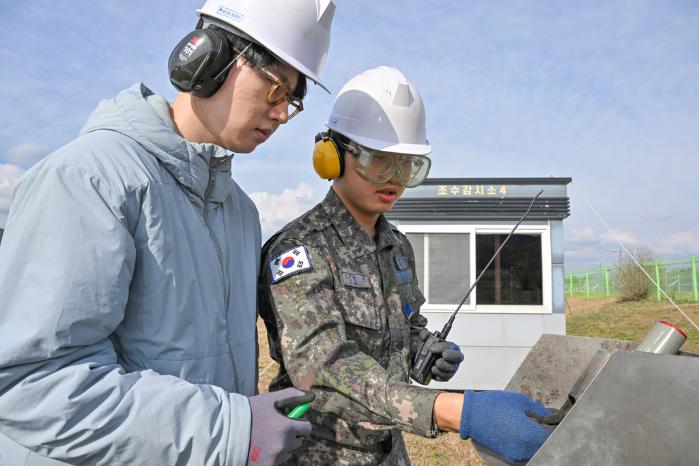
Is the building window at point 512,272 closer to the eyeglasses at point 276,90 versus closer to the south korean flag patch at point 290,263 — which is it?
the south korean flag patch at point 290,263

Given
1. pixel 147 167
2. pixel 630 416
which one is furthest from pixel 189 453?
pixel 630 416

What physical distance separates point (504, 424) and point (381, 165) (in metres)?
1.32

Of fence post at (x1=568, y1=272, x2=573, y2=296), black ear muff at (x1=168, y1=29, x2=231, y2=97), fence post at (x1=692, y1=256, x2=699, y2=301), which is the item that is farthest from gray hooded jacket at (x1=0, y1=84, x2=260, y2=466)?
fence post at (x1=568, y1=272, x2=573, y2=296)

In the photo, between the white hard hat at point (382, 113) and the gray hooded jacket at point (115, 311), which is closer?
the gray hooded jacket at point (115, 311)

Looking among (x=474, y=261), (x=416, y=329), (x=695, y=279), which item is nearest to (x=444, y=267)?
(x=474, y=261)

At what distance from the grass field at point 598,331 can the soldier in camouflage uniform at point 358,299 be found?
14.1 ft

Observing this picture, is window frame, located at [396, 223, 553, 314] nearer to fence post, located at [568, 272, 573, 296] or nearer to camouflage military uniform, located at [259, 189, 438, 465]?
camouflage military uniform, located at [259, 189, 438, 465]

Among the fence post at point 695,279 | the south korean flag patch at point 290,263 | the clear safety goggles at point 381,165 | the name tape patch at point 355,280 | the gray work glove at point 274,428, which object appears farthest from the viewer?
→ the fence post at point 695,279

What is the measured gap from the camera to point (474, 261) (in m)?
7.62

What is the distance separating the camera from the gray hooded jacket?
3.79ft

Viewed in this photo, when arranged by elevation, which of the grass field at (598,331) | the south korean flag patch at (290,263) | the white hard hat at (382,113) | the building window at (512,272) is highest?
the white hard hat at (382,113)

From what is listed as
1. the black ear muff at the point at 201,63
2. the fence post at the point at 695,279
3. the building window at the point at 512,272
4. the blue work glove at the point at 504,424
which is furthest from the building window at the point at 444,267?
the fence post at the point at 695,279

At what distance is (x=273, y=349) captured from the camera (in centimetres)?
225

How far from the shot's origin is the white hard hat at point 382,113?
2.53m
